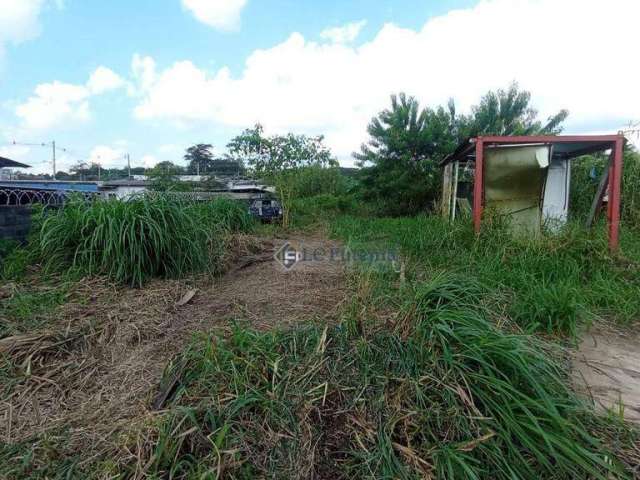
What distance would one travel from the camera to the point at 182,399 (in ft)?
4.55

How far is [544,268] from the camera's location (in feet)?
9.78

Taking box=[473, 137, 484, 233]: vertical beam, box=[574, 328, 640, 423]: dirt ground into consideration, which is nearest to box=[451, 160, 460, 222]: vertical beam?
box=[473, 137, 484, 233]: vertical beam

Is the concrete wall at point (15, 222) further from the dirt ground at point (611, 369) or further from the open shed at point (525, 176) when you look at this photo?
the open shed at point (525, 176)

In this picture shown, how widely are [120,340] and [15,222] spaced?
192 cm

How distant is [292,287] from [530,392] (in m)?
1.94

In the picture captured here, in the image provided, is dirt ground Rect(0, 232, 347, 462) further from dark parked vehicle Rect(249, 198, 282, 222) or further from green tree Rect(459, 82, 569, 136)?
green tree Rect(459, 82, 569, 136)

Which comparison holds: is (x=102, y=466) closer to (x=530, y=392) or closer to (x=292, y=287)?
(x=530, y=392)

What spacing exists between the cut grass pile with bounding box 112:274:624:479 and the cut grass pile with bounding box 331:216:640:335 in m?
0.59

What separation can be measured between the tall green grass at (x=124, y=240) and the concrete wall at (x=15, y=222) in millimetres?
141

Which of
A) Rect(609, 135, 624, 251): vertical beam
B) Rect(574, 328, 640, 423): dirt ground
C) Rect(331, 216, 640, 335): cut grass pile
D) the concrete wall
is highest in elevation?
Rect(609, 135, 624, 251): vertical beam

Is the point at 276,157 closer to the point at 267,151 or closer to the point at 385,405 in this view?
the point at 267,151

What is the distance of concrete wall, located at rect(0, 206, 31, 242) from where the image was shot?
2727 millimetres

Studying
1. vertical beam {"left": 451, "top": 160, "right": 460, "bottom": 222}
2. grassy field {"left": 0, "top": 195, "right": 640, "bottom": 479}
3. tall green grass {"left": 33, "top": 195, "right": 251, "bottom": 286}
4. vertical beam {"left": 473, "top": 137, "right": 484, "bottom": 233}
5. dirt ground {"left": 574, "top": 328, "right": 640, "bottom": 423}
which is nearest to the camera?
grassy field {"left": 0, "top": 195, "right": 640, "bottom": 479}

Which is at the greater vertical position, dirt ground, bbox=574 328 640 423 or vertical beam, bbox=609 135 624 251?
vertical beam, bbox=609 135 624 251
